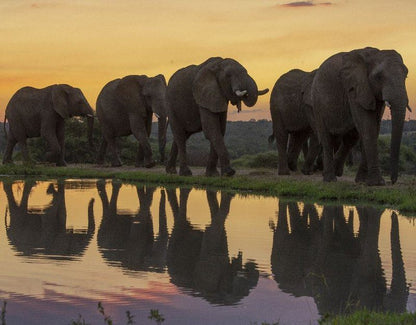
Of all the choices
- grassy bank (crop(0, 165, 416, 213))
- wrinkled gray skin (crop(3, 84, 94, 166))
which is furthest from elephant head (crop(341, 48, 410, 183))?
wrinkled gray skin (crop(3, 84, 94, 166))

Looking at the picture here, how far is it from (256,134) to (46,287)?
109m

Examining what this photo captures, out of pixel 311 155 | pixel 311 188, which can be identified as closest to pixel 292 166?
pixel 311 155

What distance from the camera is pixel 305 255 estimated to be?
30.1 feet

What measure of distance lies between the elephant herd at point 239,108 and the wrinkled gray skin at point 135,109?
0.10 ft

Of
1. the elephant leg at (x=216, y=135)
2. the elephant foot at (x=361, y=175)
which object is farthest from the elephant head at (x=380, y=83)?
the elephant leg at (x=216, y=135)

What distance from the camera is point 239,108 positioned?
1978cm

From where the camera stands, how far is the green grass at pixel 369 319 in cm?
575

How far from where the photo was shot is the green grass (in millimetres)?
5746

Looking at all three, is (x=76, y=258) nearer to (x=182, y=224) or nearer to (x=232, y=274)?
(x=232, y=274)

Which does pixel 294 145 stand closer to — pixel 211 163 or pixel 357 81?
pixel 211 163

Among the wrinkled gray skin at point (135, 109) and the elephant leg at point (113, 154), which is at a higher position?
the wrinkled gray skin at point (135, 109)

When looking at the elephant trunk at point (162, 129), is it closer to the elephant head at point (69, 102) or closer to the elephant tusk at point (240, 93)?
the elephant head at point (69, 102)

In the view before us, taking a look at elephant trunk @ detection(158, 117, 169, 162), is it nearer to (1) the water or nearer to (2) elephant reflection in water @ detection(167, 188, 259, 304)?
(1) the water

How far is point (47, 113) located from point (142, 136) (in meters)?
4.37
